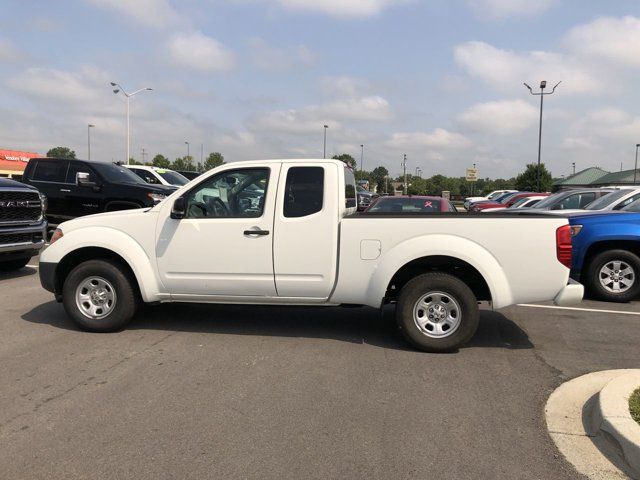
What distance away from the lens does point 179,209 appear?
18.6ft

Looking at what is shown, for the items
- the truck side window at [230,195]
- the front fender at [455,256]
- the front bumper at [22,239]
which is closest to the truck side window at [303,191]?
the truck side window at [230,195]

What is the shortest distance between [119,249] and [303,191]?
2.14 meters

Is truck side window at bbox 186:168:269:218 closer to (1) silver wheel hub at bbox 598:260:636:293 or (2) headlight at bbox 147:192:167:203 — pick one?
(1) silver wheel hub at bbox 598:260:636:293

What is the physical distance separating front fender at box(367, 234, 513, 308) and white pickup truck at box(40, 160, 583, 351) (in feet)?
0.03

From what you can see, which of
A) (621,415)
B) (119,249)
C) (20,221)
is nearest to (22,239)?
(20,221)

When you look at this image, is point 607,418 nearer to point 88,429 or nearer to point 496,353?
point 496,353

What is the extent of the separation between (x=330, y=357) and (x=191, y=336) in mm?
1686

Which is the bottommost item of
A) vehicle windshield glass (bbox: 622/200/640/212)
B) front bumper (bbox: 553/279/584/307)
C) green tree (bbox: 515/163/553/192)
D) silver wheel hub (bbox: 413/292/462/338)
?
silver wheel hub (bbox: 413/292/462/338)

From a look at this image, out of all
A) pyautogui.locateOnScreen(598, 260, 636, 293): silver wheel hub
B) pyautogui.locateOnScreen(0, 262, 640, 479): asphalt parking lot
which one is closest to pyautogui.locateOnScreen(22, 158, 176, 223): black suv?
pyautogui.locateOnScreen(0, 262, 640, 479): asphalt parking lot

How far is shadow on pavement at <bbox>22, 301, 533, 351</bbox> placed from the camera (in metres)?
5.93

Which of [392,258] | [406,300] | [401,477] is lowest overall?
[401,477]

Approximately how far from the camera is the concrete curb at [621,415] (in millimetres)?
3273

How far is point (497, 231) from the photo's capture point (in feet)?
17.0

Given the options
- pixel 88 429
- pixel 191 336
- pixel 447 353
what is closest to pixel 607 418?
pixel 447 353
